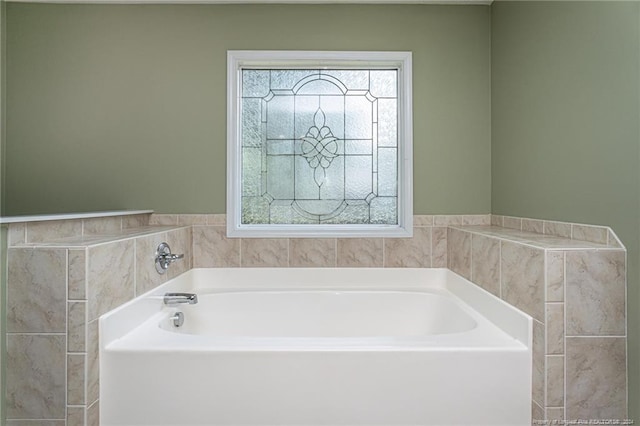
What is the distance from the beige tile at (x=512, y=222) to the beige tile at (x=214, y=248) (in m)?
1.63

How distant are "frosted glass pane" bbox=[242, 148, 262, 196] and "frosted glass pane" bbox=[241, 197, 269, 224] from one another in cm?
5

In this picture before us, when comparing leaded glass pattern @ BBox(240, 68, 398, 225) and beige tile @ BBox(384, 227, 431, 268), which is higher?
leaded glass pattern @ BBox(240, 68, 398, 225)

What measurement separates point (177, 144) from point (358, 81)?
48.4 inches

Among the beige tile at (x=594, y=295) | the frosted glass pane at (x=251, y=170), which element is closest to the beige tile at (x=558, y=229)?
the beige tile at (x=594, y=295)

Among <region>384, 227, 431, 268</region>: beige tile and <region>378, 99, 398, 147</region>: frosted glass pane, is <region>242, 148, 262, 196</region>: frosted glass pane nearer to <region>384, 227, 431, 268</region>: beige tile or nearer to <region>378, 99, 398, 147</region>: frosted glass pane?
<region>378, 99, 398, 147</region>: frosted glass pane

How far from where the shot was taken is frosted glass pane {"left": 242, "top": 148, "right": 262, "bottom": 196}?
95.5 inches

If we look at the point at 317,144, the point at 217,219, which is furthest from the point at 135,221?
the point at 317,144

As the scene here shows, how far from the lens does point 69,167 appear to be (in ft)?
7.59

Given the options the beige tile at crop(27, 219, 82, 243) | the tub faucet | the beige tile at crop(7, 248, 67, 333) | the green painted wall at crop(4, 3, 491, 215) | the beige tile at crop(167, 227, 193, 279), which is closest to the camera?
the beige tile at crop(7, 248, 67, 333)

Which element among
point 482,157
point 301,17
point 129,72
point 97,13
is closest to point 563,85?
point 482,157

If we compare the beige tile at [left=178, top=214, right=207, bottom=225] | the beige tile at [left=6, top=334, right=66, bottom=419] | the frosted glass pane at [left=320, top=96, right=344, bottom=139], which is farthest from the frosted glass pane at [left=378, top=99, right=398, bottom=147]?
the beige tile at [left=6, top=334, right=66, bottom=419]

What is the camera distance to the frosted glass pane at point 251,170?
2.43m

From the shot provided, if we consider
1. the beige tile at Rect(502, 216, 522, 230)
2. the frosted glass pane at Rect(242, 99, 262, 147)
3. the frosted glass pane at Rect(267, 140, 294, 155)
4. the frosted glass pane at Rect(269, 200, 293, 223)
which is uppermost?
the frosted glass pane at Rect(242, 99, 262, 147)

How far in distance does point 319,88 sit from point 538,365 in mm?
1918
